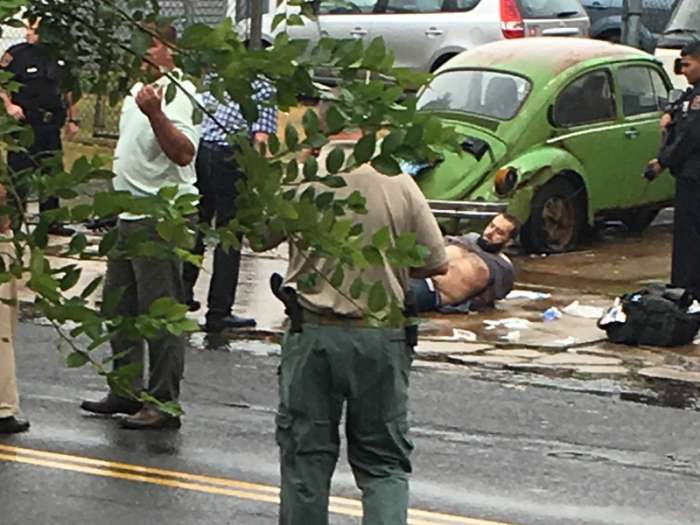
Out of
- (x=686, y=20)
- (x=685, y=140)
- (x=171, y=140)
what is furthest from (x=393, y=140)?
(x=686, y=20)

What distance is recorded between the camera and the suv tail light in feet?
68.3

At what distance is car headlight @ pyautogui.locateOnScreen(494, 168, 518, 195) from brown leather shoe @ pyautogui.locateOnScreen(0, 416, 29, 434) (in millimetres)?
6092

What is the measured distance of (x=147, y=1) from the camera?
2.95m

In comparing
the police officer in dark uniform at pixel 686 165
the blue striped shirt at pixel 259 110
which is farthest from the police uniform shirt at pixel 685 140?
the blue striped shirt at pixel 259 110

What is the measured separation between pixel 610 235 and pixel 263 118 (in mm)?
13354

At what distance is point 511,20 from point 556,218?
22.8ft

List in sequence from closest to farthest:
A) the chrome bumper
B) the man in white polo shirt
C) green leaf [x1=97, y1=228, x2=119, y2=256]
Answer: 1. green leaf [x1=97, y1=228, x2=119, y2=256]
2. the man in white polo shirt
3. the chrome bumper

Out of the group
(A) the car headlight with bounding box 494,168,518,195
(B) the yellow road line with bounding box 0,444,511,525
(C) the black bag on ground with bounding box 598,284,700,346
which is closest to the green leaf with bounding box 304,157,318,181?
(B) the yellow road line with bounding box 0,444,511,525

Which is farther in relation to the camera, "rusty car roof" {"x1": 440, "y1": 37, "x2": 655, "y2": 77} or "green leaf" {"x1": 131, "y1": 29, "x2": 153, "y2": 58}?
"rusty car roof" {"x1": 440, "y1": 37, "x2": 655, "y2": 77}

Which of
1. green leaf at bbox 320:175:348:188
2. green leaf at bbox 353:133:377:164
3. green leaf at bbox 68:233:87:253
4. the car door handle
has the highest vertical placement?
green leaf at bbox 353:133:377:164

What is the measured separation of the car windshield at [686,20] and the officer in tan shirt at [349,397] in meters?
12.7

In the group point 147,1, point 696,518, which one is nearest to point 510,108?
point 696,518

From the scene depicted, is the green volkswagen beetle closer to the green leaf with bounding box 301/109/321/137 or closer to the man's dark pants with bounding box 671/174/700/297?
the man's dark pants with bounding box 671/174/700/297

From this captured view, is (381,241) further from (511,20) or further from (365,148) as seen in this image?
(511,20)
